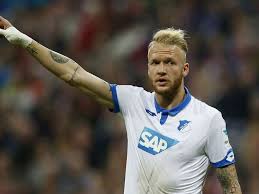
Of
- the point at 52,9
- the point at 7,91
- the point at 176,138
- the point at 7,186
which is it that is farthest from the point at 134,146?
the point at 52,9

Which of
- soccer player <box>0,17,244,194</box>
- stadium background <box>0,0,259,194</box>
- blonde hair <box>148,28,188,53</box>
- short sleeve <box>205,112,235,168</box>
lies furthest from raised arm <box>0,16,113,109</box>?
stadium background <box>0,0,259,194</box>

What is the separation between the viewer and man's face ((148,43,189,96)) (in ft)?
21.4

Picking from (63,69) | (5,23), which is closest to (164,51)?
(63,69)

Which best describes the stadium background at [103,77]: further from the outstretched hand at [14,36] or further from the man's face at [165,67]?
the outstretched hand at [14,36]

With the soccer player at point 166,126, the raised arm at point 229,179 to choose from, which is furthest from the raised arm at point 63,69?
the raised arm at point 229,179

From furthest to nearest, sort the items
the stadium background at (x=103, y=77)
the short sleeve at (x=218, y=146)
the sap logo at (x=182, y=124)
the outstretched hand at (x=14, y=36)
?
the stadium background at (x=103, y=77)
the outstretched hand at (x=14, y=36)
the sap logo at (x=182, y=124)
the short sleeve at (x=218, y=146)

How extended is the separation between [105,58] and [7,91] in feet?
5.13

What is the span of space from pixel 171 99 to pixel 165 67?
0.95 feet

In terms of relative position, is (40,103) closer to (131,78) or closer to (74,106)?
(74,106)

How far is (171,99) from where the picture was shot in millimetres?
6711

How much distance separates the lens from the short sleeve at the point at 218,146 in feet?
21.1

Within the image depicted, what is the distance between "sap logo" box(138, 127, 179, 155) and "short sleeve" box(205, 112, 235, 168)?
252mm

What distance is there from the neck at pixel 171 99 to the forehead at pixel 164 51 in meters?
0.28

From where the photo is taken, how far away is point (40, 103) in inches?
498
